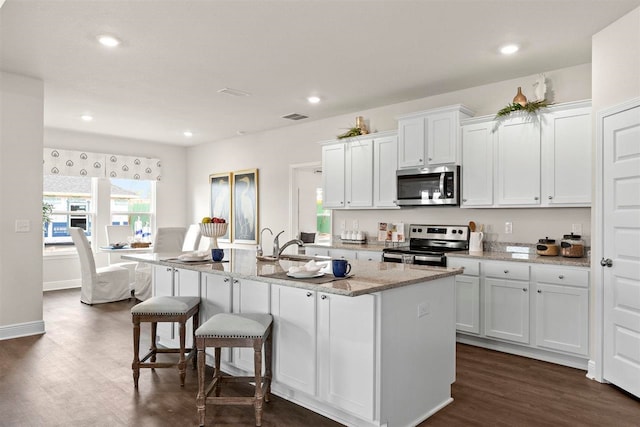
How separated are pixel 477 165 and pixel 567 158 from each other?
0.83 m

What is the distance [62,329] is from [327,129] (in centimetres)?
419

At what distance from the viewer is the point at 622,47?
3055 millimetres

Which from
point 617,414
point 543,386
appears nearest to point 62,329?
point 543,386

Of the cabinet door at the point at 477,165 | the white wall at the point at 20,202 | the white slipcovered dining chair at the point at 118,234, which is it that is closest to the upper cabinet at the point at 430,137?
the cabinet door at the point at 477,165

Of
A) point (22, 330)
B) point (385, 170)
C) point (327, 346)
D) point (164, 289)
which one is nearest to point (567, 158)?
point (385, 170)

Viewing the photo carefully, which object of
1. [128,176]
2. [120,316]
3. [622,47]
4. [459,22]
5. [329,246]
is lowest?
[120,316]

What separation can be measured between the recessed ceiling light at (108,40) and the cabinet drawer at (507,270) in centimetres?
382

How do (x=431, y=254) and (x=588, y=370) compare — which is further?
(x=431, y=254)

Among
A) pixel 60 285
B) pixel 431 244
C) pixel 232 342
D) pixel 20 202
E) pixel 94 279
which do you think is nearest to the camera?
pixel 232 342

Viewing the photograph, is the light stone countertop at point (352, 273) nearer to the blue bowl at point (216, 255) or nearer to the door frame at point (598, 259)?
the blue bowl at point (216, 255)

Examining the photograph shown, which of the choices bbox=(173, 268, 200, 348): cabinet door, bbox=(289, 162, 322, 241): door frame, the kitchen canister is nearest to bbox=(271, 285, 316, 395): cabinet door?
bbox=(173, 268, 200, 348): cabinet door

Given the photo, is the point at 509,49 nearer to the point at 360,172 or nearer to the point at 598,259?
the point at 598,259

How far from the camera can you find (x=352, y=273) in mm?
2680

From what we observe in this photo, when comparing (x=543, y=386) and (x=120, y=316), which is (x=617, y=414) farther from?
(x=120, y=316)
